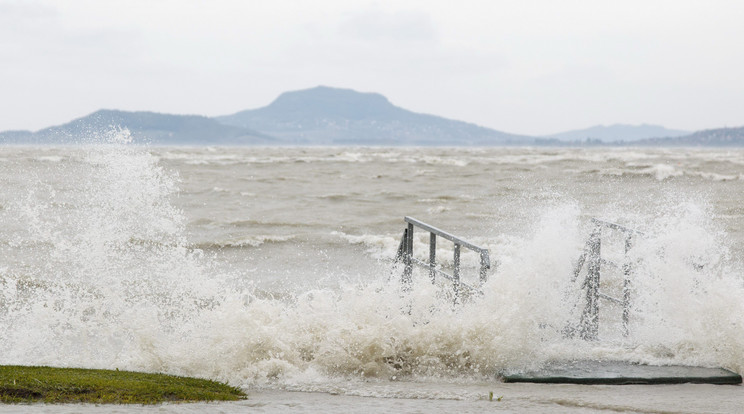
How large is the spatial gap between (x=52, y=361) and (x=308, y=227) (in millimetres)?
13108

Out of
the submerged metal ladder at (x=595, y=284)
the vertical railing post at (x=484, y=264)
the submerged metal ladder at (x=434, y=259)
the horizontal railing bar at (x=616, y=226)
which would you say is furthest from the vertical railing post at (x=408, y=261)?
the horizontal railing bar at (x=616, y=226)

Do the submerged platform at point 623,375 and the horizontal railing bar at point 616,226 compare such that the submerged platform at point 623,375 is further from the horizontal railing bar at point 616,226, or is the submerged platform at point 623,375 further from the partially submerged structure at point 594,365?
the horizontal railing bar at point 616,226

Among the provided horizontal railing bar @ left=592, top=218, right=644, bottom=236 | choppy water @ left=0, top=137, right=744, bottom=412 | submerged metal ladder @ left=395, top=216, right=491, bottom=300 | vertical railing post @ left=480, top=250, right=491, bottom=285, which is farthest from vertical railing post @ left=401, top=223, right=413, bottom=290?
horizontal railing bar @ left=592, top=218, right=644, bottom=236

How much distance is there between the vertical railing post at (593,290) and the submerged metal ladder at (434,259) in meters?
1.24

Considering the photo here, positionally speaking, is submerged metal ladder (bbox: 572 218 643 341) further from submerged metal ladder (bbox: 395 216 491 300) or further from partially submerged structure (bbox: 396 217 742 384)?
submerged metal ladder (bbox: 395 216 491 300)

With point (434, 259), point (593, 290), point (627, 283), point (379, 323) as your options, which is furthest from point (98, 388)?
point (627, 283)

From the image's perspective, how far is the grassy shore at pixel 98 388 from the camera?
516 centimetres

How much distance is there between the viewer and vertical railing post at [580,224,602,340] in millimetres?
7695

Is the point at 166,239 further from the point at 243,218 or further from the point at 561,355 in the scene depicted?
the point at 561,355

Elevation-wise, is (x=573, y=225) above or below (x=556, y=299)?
above

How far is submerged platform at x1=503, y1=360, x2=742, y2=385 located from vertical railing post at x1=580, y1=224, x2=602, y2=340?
1109 mm

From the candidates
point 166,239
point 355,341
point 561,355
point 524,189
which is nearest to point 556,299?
point 561,355

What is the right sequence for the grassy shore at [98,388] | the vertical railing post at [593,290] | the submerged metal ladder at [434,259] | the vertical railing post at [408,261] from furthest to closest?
the vertical railing post at [408,261] → the vertical railing post at [593,290] → the submerged metal ladder at [434,259] → the grassy shore at [98,388]

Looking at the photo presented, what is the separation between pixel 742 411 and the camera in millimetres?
5414
